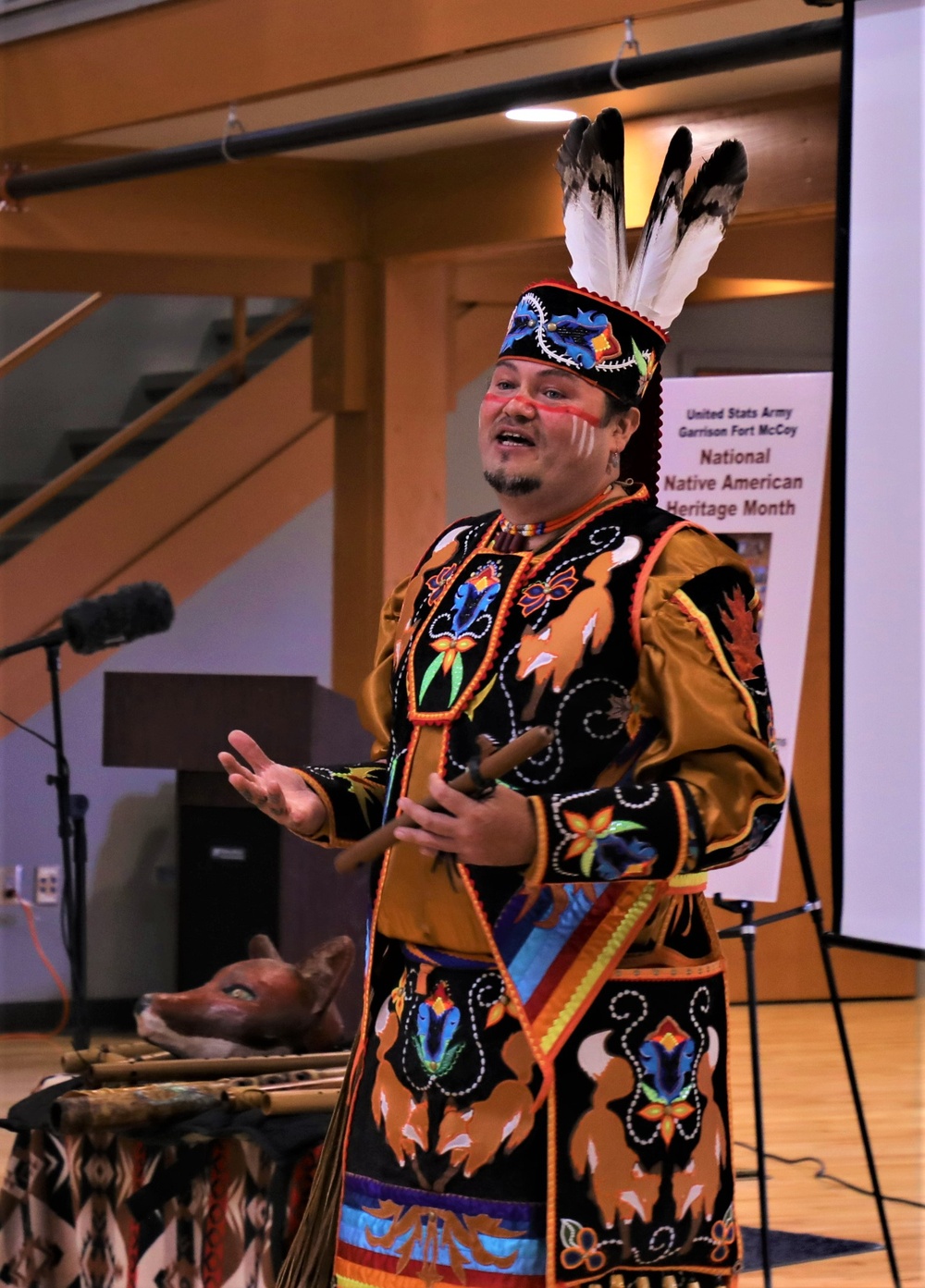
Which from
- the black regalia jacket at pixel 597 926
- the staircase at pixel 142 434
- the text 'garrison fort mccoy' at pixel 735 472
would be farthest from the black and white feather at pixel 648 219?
the staircase at pixel 142 434

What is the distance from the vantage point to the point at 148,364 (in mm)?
8922

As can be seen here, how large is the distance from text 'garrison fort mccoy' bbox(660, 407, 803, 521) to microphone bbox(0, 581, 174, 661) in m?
1.18

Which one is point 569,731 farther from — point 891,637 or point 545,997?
point 891,637

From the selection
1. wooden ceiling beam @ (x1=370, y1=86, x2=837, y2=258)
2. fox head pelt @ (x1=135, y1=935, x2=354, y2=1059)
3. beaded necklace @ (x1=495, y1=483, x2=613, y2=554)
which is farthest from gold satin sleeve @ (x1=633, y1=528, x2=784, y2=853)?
wooden ceiling beam @ (x1=370, y1=86, x2=837, y2=258)

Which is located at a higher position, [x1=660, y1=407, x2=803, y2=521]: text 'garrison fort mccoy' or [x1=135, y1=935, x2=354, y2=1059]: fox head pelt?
[x1=660, y1=407, x2=803, y2=521]: text 'garrison fort mccoy'

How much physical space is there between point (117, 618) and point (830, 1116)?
275 cm

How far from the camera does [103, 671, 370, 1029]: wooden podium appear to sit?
225 inches

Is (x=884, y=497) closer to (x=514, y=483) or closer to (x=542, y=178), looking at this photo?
(x=514, y=483)

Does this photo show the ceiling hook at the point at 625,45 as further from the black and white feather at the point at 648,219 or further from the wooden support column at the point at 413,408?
the wooden support column at the point at 413,408

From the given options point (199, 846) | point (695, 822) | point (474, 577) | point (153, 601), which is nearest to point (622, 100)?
point (153, 601)

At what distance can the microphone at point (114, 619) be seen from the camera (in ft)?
13.8

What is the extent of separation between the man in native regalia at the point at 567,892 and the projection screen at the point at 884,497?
0.78 metres

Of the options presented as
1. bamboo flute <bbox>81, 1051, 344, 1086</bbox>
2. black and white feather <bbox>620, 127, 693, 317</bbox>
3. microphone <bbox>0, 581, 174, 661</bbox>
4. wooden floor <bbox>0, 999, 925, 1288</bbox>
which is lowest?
wooden floor <bbox>0, 999, 925, 1288</bbox>

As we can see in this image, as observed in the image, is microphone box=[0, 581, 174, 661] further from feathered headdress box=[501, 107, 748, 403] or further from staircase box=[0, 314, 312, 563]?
staircase box=[0, 314, 312, 563]
